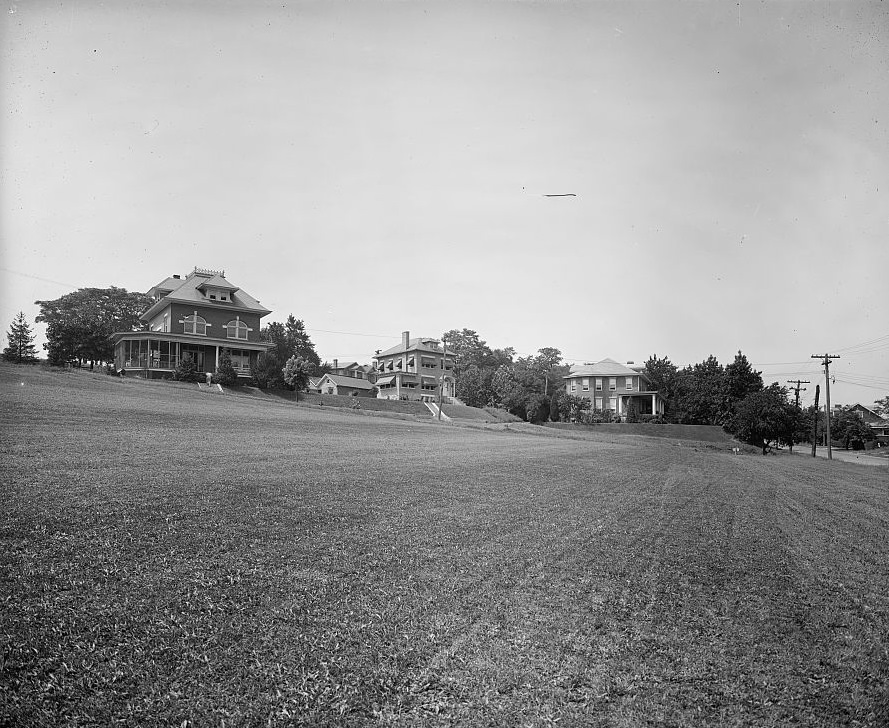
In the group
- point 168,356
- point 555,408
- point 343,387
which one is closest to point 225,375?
point 168,356

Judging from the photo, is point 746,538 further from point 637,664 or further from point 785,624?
point 637,664

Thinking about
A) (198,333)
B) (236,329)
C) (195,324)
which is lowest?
(198,333)

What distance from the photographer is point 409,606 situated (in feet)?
18.1

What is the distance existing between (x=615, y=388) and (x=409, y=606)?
8534cm

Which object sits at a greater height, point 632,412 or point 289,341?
point 289,341

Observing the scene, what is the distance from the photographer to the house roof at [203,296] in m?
50.4

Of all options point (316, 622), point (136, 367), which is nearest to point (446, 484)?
point (316, 622)

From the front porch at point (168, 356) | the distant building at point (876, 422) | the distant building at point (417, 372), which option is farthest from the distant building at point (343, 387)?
the distant building at point (876, 422)

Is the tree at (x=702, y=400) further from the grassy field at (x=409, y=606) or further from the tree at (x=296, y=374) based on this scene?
the grassy field at (x=409, y=606)

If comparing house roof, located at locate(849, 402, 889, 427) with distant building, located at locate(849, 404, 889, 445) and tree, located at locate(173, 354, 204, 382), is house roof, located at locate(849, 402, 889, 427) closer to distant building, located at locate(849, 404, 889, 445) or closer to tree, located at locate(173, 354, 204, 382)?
distant building, located at locate(849, 404, 889, 445)

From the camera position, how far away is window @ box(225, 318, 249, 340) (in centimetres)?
5244

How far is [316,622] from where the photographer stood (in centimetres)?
502

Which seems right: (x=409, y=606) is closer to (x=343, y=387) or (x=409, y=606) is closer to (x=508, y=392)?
(x=508, y=392)

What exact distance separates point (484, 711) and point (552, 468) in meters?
14.5
